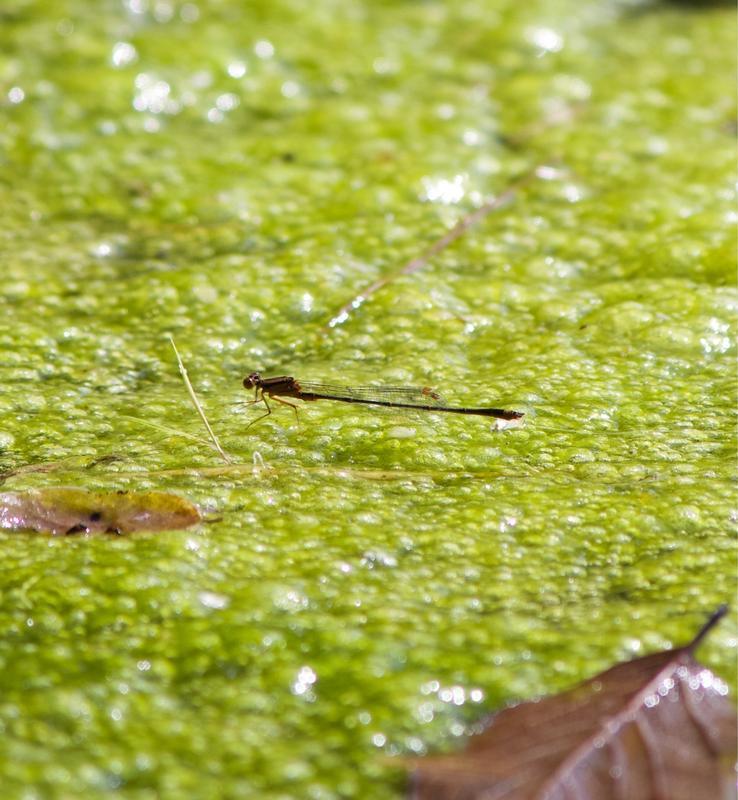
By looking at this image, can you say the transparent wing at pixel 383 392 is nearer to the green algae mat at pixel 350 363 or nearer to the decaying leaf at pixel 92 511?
the green algae mat at pixel 350 363

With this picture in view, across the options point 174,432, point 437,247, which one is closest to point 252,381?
point 174,432

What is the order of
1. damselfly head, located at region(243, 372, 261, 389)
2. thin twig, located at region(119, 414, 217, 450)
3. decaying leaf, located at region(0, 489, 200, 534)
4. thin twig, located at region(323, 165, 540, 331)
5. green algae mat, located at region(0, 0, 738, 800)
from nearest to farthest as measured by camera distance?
green algae mat, located at region(0, 0, 738, 800) < decaying leaf, located at region(0, 489, 200, 534) < thin twig, located at region(119, 414, 217, 450) < damselfly head, located at region(243, 372, 261, 389) < thin twig, located at region(323, 165, 540, 331)

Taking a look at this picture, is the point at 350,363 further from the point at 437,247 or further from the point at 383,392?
the point at 437,247

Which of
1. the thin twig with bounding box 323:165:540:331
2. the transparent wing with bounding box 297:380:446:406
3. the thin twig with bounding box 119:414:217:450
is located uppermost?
the thin twig with bounding box 323:165:540:331

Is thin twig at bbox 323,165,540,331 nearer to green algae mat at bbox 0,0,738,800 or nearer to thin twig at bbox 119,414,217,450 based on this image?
green algae mat at bbox 0,0,738,800

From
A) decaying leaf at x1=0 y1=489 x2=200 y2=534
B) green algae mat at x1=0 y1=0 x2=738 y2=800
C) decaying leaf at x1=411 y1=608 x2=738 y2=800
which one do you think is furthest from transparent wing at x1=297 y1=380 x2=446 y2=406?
decaying leaf at x1=411 y1=608 x2=738 y2=800

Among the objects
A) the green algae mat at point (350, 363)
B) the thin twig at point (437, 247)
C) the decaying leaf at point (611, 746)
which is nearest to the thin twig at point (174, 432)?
the green algae mat at point (350, 363)
